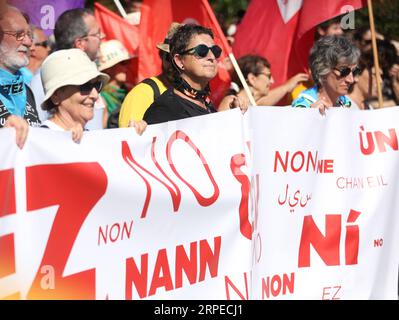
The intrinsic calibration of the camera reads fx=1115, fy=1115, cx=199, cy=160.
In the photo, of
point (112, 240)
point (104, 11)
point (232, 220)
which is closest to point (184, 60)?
point (232, 220)

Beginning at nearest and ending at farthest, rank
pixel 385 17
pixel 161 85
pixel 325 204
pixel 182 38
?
pixel 182 38 → pixel 325 204 → pixel 161 85 → pixel 385 17

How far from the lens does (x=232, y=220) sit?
6449mm

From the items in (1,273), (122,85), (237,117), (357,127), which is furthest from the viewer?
(122,85)

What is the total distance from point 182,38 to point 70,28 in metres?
1.39

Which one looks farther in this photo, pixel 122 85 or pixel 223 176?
pixel 122 85

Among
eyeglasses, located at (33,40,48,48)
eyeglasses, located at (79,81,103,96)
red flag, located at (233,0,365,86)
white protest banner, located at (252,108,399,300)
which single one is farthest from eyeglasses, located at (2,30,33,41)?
red flag, located at (233,0,365,86)

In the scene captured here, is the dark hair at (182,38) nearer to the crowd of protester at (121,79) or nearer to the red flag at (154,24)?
the crowd of protester at (121,79)

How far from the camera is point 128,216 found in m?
5.75

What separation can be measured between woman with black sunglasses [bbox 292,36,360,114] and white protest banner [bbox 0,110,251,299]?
1358 mm

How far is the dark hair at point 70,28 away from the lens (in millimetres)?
8078

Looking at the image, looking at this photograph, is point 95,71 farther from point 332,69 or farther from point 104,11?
point 104,11

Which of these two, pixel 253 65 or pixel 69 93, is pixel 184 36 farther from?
pixel 253 65

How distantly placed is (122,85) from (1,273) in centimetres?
481

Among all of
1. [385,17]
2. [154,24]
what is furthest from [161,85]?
[385,17]
